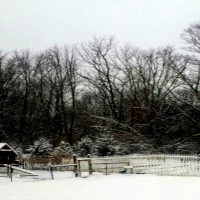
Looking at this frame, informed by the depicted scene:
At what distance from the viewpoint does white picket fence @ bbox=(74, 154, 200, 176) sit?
20.5 m

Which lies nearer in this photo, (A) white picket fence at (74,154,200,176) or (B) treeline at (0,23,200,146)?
(A) white picket fence at (74,154,200,176)

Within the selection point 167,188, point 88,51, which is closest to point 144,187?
point 167,188

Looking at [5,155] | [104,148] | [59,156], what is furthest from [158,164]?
[5,155]

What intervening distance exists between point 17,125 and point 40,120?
3.50 m

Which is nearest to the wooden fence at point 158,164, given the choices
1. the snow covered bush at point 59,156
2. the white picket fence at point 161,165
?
the white picket fence at point 161,165

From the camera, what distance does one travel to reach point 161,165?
2205cm

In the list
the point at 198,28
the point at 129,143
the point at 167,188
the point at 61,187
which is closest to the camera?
the point at 167,188

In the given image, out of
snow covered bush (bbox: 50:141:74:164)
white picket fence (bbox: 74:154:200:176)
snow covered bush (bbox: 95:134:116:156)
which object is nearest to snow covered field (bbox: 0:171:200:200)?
white picket fence (bbox: 74:154:200:176)

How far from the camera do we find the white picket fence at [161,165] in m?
20.5

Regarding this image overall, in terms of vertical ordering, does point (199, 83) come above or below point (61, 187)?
above

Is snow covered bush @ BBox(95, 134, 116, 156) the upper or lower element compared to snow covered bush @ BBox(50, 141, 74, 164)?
upper

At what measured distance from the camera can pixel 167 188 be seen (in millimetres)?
15148

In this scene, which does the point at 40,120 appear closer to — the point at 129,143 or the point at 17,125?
the point at 17,125

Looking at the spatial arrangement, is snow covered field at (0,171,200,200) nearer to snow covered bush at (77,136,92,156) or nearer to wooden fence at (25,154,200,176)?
wooden fence at (25,154,200,176)
